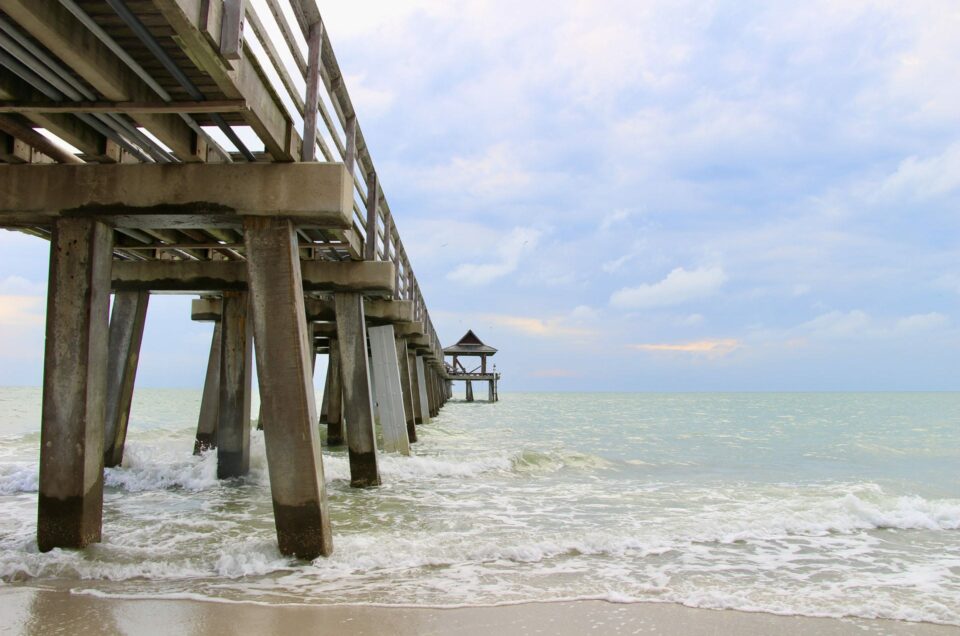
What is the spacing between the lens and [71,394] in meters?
5.19

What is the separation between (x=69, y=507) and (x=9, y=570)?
0.54 metres

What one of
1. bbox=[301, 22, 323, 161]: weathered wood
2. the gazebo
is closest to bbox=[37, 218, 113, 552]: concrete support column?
bbox=[301, 22, 323, 161]: weathered wood

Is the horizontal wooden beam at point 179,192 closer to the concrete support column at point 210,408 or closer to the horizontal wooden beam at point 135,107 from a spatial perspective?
the horizontal wooden beam at point 135,107

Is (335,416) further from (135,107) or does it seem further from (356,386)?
(135,107)

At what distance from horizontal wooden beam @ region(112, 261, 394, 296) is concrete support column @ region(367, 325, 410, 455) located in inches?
119

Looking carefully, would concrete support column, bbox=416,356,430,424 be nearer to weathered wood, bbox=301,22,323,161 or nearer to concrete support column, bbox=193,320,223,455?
concrete support column, bbox=193,320,223,455

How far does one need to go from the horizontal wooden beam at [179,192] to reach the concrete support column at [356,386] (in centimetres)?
399

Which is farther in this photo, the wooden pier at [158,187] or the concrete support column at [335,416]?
the concrete support column at [335,416]

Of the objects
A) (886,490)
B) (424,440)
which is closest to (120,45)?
(886,490)

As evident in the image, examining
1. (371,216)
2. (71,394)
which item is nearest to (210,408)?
(371,216)

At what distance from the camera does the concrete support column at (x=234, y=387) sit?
9.66 meters

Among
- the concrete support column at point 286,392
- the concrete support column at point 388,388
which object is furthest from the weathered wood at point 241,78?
the concrete support column at point 388,388

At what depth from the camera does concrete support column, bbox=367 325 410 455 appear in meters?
12.3

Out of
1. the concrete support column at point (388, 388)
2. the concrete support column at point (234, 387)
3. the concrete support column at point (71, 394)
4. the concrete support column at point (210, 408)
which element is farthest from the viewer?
the concrete support column at point (388, 388)
